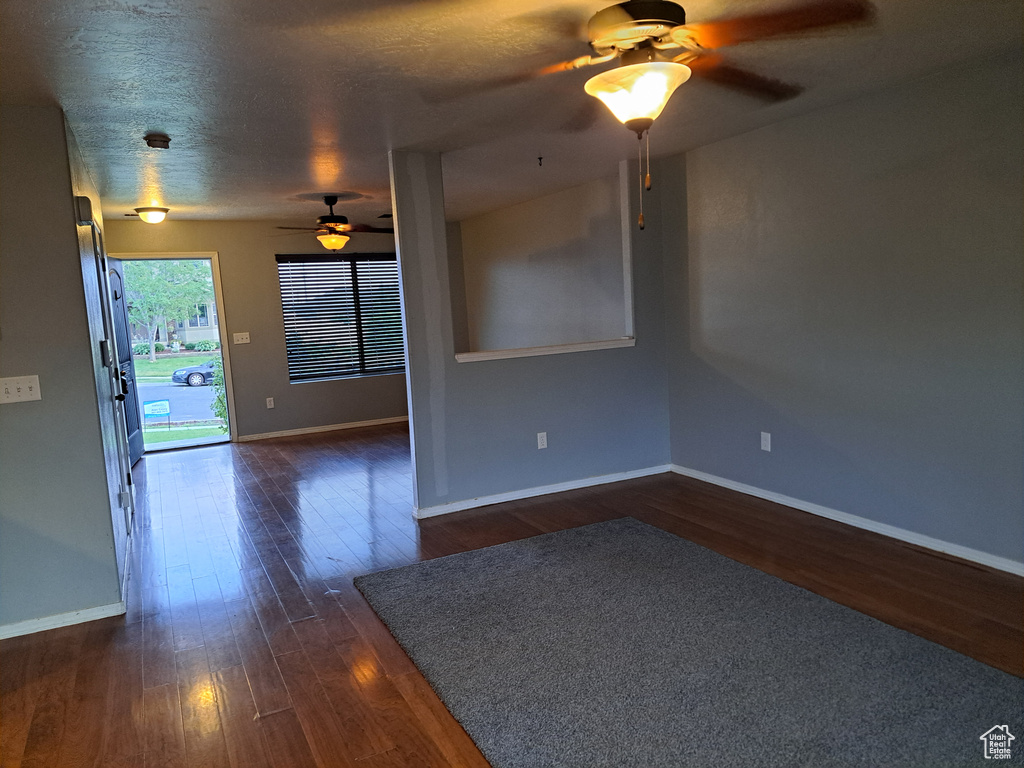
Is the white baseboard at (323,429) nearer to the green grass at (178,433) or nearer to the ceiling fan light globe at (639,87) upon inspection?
the green grass at (178,433)

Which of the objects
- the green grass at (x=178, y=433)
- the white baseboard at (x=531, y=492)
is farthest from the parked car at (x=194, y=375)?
the white baseboard at (x=531, y=492)

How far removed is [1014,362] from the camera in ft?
9.73

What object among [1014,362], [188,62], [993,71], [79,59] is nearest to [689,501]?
[1014,362]

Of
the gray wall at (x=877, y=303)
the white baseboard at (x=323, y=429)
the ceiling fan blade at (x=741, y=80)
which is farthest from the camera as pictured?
the white baseboard at (x=323, y=429)

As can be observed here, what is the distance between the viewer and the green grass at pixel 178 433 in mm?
7836

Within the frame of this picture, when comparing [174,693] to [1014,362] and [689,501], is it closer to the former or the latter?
[689,501]

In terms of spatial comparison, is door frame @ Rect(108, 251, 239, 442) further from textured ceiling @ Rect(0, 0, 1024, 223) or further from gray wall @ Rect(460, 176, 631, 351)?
gray wall @ Rect(460, 176, 631, 351)

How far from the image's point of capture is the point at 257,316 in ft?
23.9

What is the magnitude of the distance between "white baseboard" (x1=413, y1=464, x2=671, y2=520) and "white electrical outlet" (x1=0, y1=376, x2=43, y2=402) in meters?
2.24

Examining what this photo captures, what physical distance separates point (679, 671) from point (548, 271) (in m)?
4.71

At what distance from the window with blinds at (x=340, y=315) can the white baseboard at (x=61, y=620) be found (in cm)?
462

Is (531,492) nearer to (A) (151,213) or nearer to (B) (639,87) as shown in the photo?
(B) (639,87)

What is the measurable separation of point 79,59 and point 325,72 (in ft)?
2.83

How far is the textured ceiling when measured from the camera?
2.17 meters
